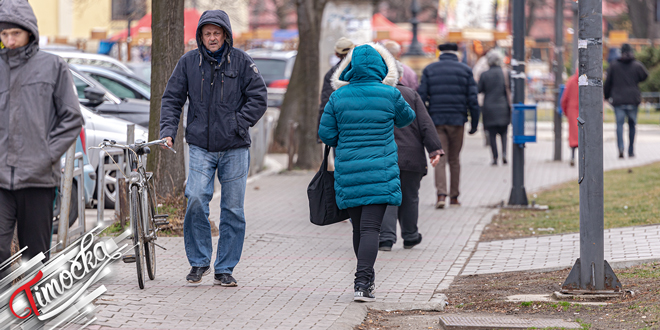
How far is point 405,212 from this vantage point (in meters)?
8.17

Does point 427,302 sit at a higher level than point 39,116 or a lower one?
lower

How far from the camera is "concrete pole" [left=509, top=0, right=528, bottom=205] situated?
10.8m

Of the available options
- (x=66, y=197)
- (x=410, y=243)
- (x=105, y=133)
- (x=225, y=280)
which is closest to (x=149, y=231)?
(x=225, y=280)

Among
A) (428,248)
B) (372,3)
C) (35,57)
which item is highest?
(372,3)

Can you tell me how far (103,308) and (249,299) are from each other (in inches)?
38.9

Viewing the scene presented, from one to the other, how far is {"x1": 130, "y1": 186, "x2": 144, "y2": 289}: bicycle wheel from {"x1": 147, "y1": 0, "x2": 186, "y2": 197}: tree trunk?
92.3 inches

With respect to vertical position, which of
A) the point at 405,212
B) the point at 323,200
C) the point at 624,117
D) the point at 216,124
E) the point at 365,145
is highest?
the point at 216,124

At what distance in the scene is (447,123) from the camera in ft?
36.4

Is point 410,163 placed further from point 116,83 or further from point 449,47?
point 116,83

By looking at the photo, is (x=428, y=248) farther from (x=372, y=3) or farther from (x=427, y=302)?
(x=372, y=3)

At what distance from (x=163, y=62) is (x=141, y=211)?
8.87 feet

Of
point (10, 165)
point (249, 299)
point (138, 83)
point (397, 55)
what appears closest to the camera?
point (10, 165)

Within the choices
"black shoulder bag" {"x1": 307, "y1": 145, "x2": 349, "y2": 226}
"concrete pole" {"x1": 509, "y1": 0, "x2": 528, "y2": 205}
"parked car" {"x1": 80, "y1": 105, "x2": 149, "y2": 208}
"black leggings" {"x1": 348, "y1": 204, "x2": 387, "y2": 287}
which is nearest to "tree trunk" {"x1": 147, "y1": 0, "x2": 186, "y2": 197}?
"parked car" {"x1": 80, "y1": 105, "x2": 149, "y2": 208}

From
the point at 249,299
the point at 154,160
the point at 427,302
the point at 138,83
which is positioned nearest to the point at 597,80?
the point at 427,302
